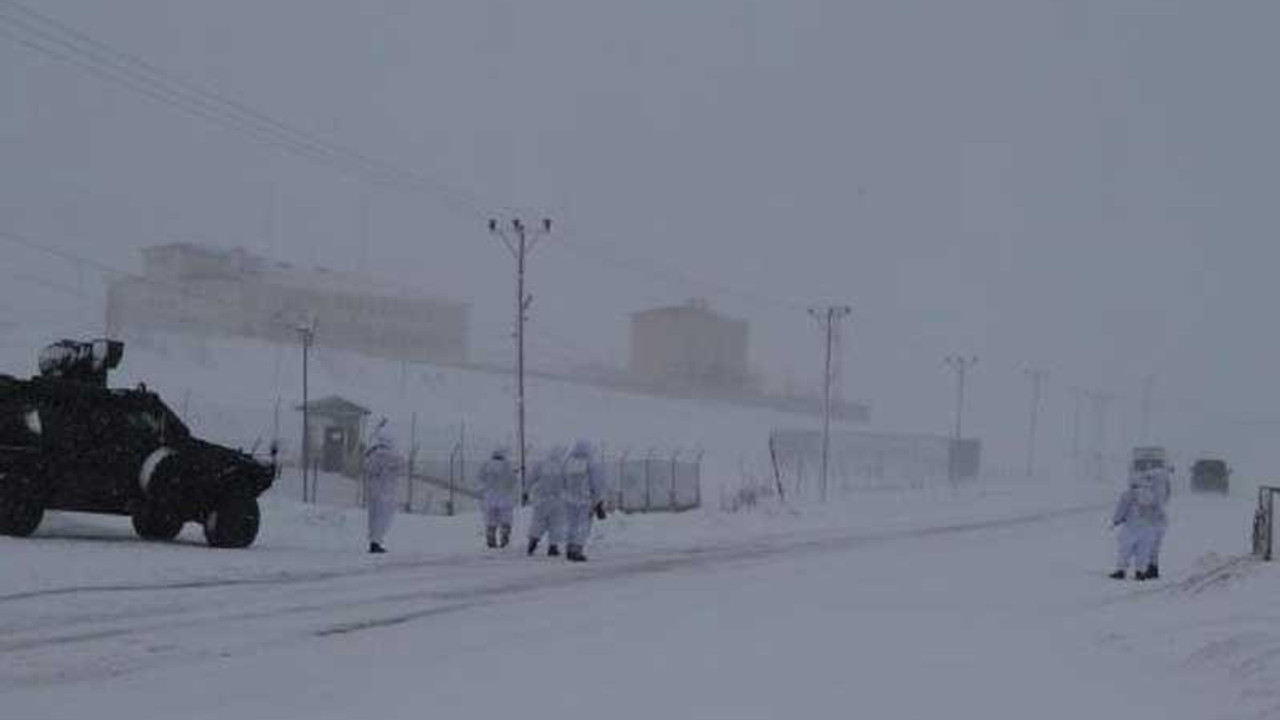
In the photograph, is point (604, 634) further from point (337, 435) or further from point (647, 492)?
point (337, 435)

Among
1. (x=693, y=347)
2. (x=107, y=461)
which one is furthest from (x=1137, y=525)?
(x=693, y=347)

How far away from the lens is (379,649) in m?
11.9

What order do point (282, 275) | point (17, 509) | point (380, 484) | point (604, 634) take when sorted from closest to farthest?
point (604, 634)
point (17, 509)
point (380, 484)
point (282, 275)

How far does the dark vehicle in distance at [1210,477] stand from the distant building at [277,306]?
139ft

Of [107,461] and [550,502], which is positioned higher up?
[107,461]

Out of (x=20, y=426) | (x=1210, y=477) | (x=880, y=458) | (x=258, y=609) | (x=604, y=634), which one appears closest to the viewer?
(x=604, y=634)

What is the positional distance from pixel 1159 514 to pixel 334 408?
3665 cm

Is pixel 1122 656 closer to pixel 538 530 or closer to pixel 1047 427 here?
pixel 538 530

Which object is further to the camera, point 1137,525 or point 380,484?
point 380,484

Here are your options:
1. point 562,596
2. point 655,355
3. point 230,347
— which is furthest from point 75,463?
point 655,355

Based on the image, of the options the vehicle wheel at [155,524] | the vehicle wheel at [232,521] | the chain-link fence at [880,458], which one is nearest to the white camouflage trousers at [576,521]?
the vehicle wheel at [232,521]

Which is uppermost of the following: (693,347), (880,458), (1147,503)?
(693,347)

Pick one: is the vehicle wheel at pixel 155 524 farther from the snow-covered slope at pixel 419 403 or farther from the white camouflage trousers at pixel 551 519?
the snow-covered slope at pixel 419 403

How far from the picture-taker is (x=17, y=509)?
19.4 metres
